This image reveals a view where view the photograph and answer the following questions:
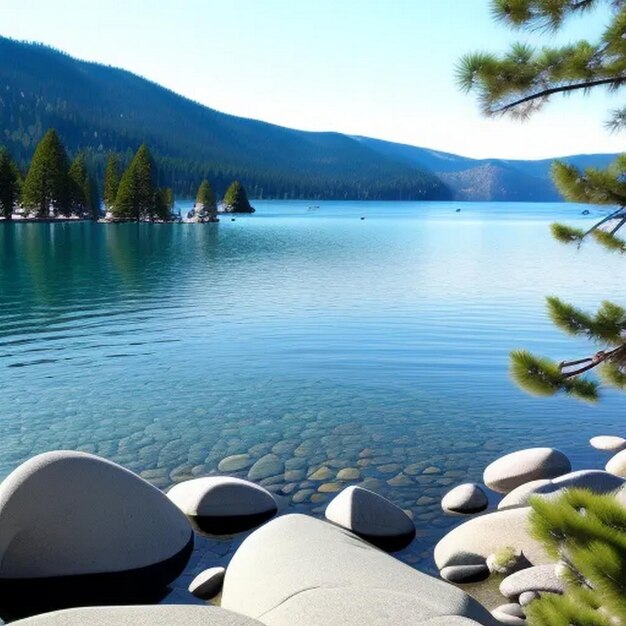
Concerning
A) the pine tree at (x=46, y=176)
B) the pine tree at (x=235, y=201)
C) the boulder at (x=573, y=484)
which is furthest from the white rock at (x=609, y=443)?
the pine tree at (x=235, y=201)

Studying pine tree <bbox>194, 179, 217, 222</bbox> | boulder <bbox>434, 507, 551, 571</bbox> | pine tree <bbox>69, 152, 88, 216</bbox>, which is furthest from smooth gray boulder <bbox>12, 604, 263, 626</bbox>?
pine tree <bbox>194, 179, 217, 222</bbox>

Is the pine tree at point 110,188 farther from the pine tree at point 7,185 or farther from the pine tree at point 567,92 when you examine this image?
the pine tree at point 567,92

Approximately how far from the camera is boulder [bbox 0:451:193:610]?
294 inches

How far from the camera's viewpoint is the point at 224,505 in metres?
9.19

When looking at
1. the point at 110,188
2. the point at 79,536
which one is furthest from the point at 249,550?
the point at 110,188

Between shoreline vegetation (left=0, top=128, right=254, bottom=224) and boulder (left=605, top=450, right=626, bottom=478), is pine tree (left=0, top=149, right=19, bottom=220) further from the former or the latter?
boulder (left=605, top=450, right=626, bottom=478)

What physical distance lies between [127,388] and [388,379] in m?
5.62

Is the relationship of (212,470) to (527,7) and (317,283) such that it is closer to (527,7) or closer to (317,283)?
(527,7)

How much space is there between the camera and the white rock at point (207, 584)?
295 inches

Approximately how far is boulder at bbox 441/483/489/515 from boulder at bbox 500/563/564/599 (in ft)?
6.88

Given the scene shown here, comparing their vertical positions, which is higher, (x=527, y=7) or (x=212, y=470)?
(x=527, y=7)

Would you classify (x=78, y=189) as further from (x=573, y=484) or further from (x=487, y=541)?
(x=487, y=541)

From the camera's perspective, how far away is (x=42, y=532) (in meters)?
7.53

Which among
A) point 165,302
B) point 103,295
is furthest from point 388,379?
point 103,295
